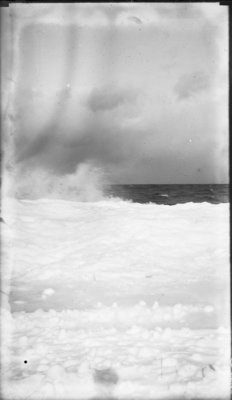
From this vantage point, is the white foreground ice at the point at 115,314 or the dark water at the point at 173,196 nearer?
the white foreground ice at the point at 115,314

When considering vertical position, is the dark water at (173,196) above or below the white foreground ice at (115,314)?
above

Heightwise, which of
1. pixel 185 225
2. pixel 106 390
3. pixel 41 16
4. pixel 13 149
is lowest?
pixel 106 390

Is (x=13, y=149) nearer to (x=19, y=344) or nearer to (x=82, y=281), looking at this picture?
(x=19, y=344)

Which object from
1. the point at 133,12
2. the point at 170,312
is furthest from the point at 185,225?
the point at 133,12

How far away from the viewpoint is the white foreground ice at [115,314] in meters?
2.12

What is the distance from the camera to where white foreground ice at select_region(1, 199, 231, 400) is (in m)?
2.12

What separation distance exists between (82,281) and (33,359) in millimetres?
1851

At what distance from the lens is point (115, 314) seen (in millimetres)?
3105

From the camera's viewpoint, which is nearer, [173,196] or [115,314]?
[115,314]

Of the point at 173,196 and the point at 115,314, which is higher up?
the point at 173,196

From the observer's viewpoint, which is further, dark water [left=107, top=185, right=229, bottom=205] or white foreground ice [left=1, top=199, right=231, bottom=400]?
dark water [left=107, top=185, right=229, bottom=205]

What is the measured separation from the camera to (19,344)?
2.54 m

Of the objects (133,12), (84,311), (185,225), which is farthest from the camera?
(185,225)

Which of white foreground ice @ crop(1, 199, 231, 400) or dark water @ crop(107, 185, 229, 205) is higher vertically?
dark water @ crop(107, 185, 229, 205)
